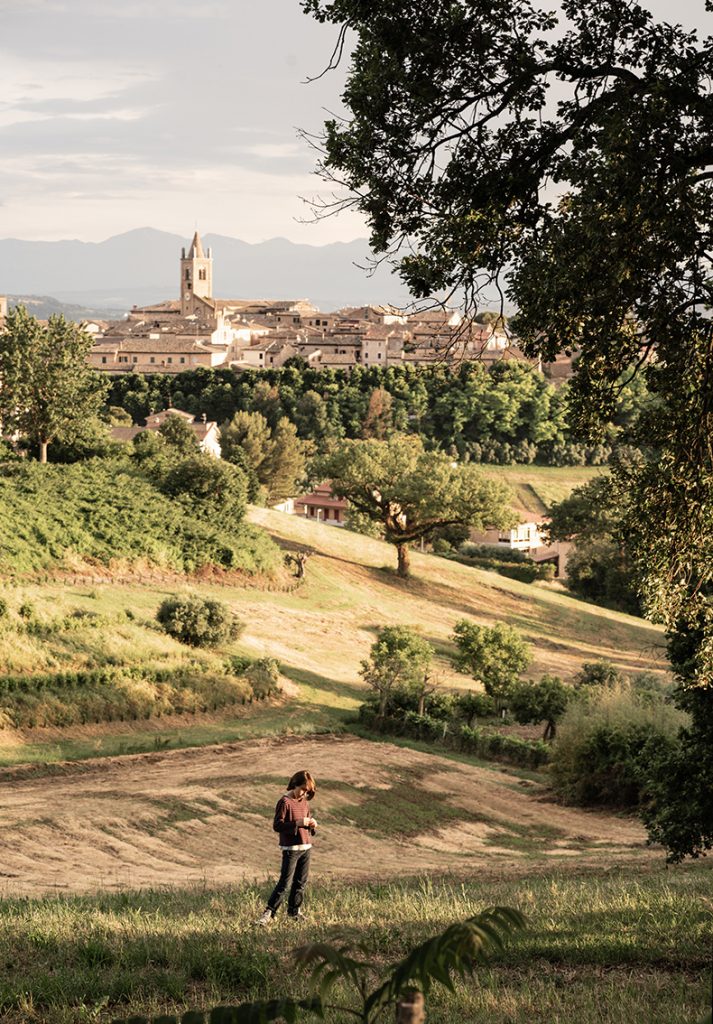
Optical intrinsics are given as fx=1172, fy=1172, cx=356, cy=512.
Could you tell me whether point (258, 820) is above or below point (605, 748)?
below

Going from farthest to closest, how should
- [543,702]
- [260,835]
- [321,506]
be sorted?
1. [321,506]
2. [543,702]
3. [260,835]

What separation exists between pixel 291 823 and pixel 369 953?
95.8 inches

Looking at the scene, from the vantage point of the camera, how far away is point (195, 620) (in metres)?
37.2

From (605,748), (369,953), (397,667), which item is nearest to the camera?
(369,953)

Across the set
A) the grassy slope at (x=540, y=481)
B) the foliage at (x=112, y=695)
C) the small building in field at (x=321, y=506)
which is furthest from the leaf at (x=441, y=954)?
the grassy slope at (x=540, y=481)

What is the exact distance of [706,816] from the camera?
15297mm

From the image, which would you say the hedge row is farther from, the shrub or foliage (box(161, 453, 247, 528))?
foliage (box(161, 453, 247, 528))

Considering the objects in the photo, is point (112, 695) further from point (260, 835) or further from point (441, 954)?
point (441, 954)

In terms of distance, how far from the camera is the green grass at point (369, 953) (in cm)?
741

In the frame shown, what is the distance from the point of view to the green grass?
7.41 meters

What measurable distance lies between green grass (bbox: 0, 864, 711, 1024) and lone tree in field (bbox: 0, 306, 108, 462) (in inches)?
1631

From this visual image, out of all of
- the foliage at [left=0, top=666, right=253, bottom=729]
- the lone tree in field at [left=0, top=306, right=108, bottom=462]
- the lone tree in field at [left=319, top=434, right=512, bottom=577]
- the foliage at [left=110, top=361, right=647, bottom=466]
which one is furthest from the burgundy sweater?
the foliage at [left=110, top=361, right=647, bottom=466]

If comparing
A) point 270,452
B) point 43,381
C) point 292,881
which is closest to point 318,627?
point 43,381

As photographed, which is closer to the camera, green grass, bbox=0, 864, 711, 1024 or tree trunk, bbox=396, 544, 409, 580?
green grass, bbox=0, 864, 711, 1024
